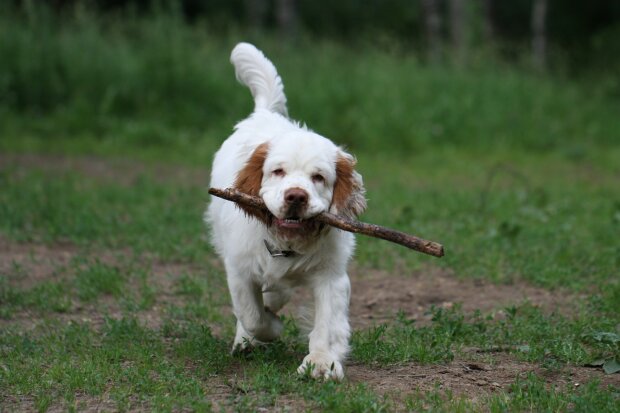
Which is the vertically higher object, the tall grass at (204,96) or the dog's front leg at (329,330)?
the tall grass at (204,96)

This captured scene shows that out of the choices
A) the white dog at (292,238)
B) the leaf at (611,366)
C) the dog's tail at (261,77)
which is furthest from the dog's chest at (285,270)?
the dog's tail at (261,77)

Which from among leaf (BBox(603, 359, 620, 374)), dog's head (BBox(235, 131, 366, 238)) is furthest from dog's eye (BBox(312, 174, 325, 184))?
leaf (BBox(603, 359, 620, 374))

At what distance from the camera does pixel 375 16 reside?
3088 centimetres

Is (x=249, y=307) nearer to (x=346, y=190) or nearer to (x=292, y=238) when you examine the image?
(x=292, y=238)

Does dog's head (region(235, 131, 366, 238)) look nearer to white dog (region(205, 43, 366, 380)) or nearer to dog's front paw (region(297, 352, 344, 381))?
white dog (region(205, 43, 366, 380))

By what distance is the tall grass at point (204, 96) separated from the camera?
514 inches

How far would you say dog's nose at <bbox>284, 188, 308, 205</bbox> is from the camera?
418cm

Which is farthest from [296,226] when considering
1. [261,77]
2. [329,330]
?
[261,77]

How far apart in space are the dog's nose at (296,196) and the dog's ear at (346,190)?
1.02 feet

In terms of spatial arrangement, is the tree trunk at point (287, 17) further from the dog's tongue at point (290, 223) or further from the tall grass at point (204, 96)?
the dog's tongue at point (290, 223)

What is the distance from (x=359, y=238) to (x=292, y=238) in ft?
11.2

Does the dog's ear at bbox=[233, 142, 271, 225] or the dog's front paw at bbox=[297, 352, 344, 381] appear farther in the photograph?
the dog's ear at bbox=[233, 142, 271, 225]

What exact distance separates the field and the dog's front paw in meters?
0.10

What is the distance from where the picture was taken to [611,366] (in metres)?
4.54
